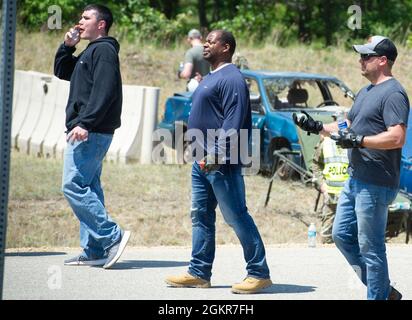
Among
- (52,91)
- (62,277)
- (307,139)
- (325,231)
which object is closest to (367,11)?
(52,91)

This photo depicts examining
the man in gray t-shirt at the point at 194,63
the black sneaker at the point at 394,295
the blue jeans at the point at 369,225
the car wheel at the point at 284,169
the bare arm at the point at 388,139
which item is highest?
the man in gray t-shirt at the point at 194,63

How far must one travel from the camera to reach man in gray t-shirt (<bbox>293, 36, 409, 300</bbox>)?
7.07 m

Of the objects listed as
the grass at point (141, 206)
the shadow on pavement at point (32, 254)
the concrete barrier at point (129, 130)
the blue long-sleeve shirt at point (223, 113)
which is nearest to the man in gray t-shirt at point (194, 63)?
the concrete barrier at point (129, 130)

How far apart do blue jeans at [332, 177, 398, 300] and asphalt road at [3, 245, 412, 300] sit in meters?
0.80

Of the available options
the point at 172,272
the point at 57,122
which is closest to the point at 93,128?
the point at 172,272

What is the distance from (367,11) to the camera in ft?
116

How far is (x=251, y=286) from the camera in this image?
26.5 feet

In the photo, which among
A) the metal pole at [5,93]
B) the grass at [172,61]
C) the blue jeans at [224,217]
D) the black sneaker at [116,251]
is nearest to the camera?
the metal pole at [5,93]

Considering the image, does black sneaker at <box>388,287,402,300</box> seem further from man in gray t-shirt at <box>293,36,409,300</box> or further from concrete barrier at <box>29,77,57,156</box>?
concrete barrier at <box>29,77,57,156</box>

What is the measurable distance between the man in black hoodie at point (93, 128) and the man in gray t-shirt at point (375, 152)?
2.19 meters

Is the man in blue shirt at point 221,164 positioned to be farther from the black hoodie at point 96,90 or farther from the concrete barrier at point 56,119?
the concrete barrier at point 56,119

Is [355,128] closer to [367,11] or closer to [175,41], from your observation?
[175,41]

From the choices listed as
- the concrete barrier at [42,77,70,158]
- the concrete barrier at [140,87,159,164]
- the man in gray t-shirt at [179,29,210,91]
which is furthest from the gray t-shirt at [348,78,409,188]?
the concrete barrier at [42,77,70,158]

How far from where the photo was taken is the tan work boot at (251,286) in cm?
808
